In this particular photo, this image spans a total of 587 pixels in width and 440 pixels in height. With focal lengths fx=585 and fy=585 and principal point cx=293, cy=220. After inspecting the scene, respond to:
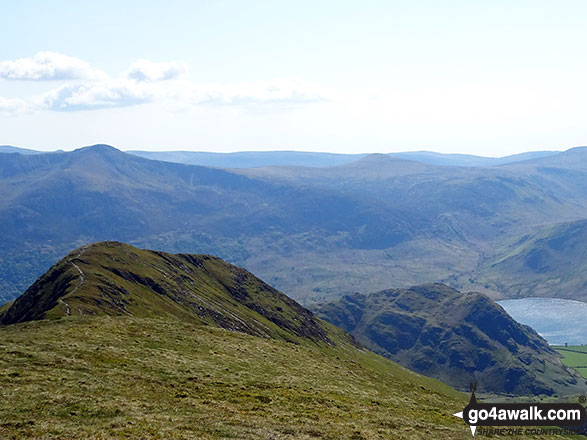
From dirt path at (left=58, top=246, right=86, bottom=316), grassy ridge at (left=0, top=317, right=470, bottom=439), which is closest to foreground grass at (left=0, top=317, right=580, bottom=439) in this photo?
grassy ridge at (left=0, top=317, right=470, bottom=439)

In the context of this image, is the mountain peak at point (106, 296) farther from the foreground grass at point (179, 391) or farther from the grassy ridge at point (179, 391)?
the foreground grass at point (179, 391)

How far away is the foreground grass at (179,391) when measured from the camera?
5944 cm

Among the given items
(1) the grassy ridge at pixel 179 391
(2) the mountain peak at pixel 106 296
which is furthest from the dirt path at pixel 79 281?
(1) the grassy ridge at pixel 179 391

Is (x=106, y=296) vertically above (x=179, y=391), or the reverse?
(x=179, y=391)

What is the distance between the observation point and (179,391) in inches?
2911

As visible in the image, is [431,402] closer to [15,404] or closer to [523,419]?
[523,419]

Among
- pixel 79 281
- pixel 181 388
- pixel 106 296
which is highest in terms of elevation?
pixel 181 388

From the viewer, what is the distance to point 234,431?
59.7 meters

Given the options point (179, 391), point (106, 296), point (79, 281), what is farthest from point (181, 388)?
point (79, 281)

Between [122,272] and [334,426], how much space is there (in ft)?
439

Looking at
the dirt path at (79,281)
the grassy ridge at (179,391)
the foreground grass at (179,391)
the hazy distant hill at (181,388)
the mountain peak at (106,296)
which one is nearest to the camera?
the foreground grass at (179,391)

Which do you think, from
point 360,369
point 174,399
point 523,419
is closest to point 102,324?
point 174,399

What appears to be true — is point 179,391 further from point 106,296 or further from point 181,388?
point 106,296

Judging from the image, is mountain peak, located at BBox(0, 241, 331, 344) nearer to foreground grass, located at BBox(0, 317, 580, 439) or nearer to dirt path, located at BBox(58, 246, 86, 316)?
dirt path, located at BBox(58, 246, 86, 316)
